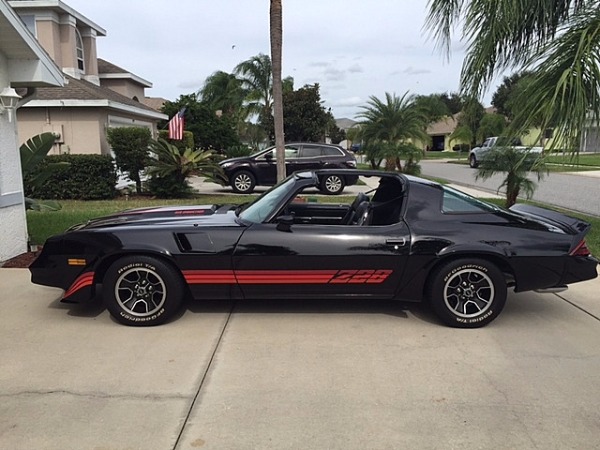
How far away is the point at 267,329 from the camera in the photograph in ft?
14.4

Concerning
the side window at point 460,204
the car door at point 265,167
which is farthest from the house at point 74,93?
the side window at point 460,204

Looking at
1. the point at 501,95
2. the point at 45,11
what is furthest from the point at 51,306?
the point at 501,95

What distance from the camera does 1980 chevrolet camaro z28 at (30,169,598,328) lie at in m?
4.35

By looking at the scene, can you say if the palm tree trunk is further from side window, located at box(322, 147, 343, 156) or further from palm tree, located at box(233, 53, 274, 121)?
palm tree, located at box(233, 53, 274, 121)

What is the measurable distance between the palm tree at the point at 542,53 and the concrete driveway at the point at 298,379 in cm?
230

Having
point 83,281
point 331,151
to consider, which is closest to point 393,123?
point 331,151

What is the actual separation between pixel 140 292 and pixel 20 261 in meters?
3.27

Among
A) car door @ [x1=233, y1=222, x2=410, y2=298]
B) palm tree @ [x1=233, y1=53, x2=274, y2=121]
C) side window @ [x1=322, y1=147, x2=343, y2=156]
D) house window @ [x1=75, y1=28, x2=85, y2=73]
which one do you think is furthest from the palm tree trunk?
palm tree @ [x1=233, y1=53, x2=274, y2=121]

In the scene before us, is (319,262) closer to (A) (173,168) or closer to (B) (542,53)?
(B) (542,53)

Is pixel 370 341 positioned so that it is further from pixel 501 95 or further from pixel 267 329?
pixel 501 95

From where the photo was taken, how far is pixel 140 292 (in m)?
4.38

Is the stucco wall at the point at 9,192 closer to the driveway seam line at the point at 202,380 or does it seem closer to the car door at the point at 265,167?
the driveway seam line at the point at 202,380

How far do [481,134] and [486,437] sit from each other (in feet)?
130

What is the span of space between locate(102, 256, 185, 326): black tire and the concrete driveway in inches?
5.1
